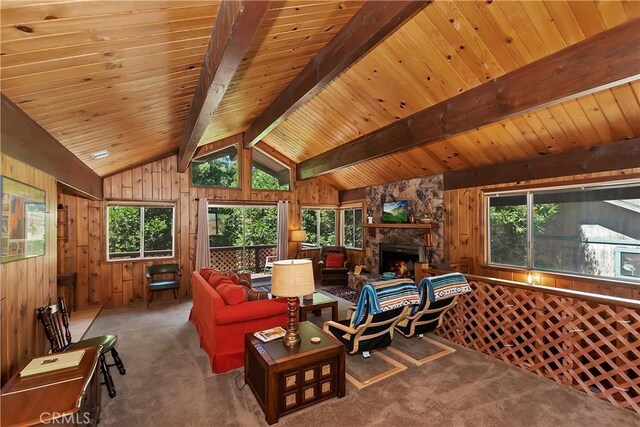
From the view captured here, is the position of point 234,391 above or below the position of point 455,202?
below

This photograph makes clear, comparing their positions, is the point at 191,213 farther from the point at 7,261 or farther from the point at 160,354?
the point at 7,261

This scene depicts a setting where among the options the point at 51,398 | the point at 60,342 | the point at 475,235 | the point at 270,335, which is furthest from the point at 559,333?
the point at 60,342

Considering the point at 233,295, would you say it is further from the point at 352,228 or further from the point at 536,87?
the point at 352,228

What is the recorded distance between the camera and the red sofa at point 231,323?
317cm

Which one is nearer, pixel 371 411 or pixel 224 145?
pixel 371 411

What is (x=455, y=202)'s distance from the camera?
5.49 meters

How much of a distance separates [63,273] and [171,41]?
18.0 ft

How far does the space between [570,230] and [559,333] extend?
6.23 feet

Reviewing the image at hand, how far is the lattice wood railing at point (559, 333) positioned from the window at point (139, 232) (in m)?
5.90

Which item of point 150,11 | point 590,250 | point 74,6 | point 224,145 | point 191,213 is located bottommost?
point 590,250

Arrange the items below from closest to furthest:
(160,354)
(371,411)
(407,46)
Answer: (371,411), (407,46), (160,354)

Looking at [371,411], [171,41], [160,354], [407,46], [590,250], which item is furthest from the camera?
[590,250]

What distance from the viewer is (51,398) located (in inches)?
65.5

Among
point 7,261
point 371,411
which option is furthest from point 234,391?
point 7,261
